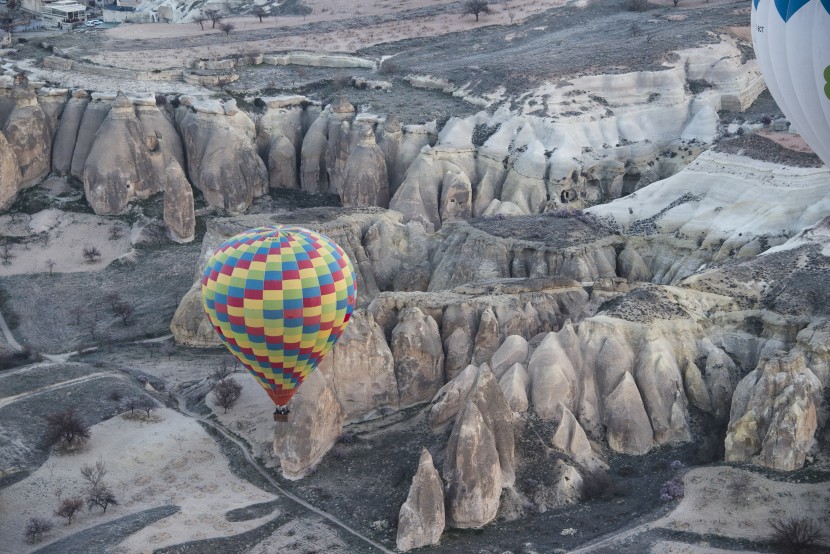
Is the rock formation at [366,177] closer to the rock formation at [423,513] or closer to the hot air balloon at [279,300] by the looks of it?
the hot air balloon at [279,300]

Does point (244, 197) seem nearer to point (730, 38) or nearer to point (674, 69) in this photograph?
point (674, 69)

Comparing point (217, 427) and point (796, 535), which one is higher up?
point (796, 535)

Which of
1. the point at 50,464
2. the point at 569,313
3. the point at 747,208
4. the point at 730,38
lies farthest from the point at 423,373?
the point at 730,38

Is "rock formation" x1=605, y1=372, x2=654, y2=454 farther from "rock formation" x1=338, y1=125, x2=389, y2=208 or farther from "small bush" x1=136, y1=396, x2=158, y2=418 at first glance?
"rock formation" x1=338, y1=125, x2=389, y2=208

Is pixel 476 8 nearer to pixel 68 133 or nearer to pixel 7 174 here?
pixel 68 133

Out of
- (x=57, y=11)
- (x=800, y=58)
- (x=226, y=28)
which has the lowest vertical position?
(x=226, y=28)

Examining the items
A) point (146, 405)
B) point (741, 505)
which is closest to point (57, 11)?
point (146, 405)

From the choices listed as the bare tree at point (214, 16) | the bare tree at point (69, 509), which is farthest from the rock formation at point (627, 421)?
the bare tree at point (214, 16)
